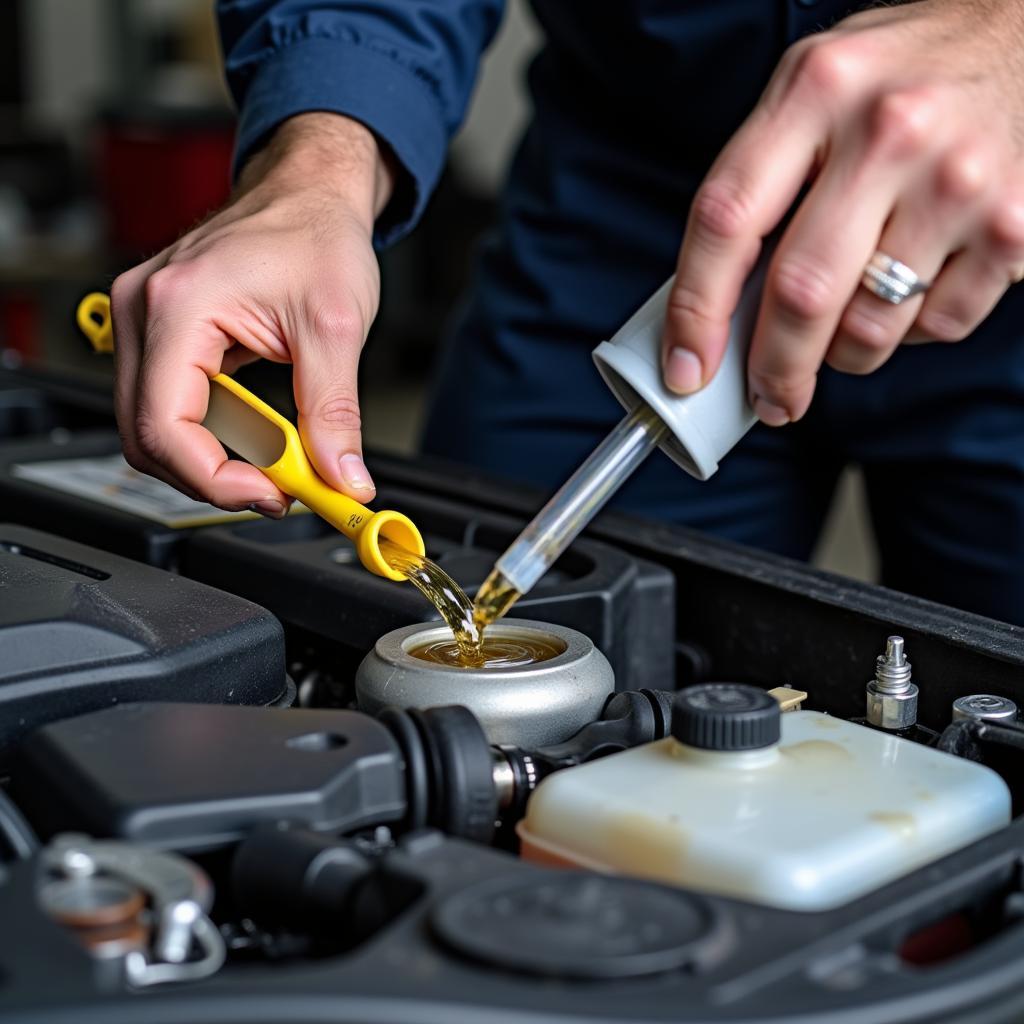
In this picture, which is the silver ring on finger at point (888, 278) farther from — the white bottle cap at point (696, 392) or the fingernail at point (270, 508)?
the fingernail at point (270, 508)

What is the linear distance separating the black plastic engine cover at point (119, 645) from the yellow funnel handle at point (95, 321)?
24 cm

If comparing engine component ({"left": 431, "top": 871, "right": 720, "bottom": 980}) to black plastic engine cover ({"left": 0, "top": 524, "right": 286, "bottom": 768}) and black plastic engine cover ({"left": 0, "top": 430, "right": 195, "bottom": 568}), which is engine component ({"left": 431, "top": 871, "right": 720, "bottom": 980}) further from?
black plastic engine cover ({"left": 0, "top": 430, "right": 195, "bottom": 568})

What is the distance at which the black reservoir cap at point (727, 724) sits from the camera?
547mm

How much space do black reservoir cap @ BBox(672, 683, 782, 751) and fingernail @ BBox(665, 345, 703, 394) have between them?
0.54ft

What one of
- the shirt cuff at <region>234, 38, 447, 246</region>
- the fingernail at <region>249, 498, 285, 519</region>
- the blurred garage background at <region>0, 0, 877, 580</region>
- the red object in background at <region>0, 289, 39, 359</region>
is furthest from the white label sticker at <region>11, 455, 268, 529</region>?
the red object in background at <region>0, 289, 39, 359</region>

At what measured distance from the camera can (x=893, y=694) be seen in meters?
0.67

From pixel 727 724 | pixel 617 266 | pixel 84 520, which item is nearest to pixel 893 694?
pixel 727 724

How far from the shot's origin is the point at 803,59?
655 mm

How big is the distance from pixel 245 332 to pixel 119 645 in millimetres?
231

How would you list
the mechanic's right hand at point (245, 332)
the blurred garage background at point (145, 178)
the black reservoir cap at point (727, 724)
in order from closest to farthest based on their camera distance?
the black reservoir cap at point (727, 724) < the mechanic's right hand at point (245, 332) < the blurred garage background at point (145, 178)

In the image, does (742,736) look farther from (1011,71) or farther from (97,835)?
(1011,71)

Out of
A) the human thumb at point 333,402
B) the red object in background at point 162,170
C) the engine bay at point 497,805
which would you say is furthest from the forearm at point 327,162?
the red object in background at point 162,170

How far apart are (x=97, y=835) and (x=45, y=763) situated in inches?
1.8

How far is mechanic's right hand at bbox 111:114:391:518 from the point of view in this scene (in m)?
0.76
